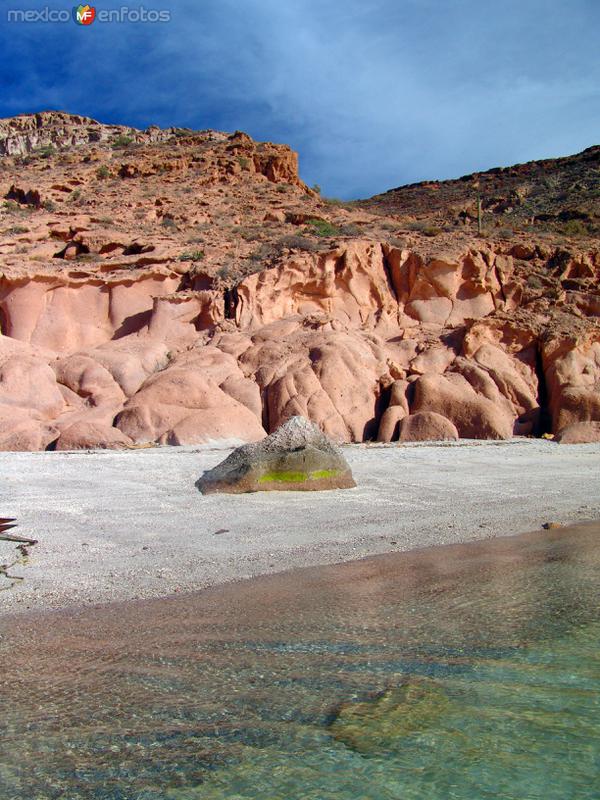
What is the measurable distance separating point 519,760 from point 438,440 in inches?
588

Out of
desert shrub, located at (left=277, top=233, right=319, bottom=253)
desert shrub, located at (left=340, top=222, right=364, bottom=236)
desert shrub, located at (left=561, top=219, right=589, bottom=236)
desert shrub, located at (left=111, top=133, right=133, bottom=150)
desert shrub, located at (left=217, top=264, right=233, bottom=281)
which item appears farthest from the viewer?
desert shrub, located at (left=111, top=133, right=133, bottom=150)

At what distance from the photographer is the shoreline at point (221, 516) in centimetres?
512

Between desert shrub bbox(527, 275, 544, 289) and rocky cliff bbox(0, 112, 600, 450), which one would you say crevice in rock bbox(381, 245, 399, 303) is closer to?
rocky cliff bbox(0, 112, 600, 450)

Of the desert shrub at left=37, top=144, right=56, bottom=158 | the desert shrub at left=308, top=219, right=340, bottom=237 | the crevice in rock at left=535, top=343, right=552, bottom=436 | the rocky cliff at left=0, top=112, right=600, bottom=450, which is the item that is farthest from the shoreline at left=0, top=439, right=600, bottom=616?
the desert shrub at left=37, top=144, right=56, bottom=158

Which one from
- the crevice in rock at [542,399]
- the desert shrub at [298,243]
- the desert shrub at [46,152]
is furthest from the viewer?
the desert shrub at [46,152]

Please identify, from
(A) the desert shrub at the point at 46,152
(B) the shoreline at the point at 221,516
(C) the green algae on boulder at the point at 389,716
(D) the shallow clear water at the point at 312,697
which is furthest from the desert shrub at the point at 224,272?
(A) the desert shrub at the point at 46,152

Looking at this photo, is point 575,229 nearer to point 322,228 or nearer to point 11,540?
point 322,228

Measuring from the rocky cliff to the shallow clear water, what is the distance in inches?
472

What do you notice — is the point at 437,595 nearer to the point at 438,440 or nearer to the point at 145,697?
the point at 145,697

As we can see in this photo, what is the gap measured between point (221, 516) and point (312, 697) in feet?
16.5

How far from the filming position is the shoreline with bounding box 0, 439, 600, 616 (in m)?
5.12

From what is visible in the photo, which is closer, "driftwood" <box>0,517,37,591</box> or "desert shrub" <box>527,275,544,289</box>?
"driftwood" <box>0,517,37,591</box>

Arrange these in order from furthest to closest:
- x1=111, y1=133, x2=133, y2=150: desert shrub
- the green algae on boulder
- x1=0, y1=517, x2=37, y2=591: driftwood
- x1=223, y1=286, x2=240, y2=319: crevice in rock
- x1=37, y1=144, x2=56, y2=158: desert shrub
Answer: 1. x1=111, y1=133, x2=133, y2=150: desert shrub
2. x1=37, y1=144, x2=56, y2=158: desert shrub
3. x1=223, y1=286, x2=240, y2=319: crevice in rock
4. x1=0, y1=517, x2=37, y2=591: driftwood
5. the green algae on boulder

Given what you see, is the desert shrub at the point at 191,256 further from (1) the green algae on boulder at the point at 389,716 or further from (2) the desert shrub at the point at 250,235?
(1) the green algae on boulder at the point at 389,716
